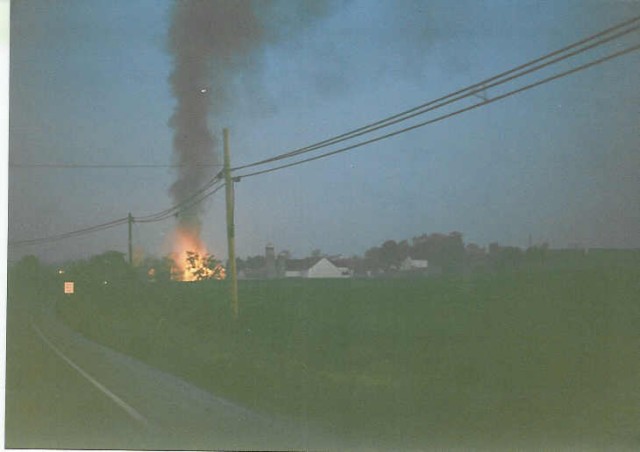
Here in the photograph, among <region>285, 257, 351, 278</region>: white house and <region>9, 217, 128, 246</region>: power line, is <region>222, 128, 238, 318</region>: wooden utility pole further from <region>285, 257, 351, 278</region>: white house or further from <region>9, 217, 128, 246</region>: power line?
<region>9, 217, 128, 246</region>: power line

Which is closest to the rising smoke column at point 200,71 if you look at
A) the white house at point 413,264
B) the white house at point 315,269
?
the white house at point 315,269

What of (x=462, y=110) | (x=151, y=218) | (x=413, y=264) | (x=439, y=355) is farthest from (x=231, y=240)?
(x=462, y=110)

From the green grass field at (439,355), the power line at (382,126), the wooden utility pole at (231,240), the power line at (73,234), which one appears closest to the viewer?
the green grass field at (439,355)

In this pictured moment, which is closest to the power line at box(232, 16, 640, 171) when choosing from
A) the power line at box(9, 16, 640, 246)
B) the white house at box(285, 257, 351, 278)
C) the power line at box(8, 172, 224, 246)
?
the power line at box(9, 16, 640, 246)

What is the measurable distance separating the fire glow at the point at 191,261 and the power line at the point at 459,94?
2.89 feet

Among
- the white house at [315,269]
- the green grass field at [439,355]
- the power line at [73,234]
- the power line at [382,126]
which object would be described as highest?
the power line at [382,126]

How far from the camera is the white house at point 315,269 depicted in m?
9.15

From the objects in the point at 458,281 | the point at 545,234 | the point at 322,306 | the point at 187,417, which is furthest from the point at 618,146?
the point at 187,417

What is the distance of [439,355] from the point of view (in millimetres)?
8898

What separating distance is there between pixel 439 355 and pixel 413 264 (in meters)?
0.92

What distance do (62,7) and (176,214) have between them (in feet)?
8.05

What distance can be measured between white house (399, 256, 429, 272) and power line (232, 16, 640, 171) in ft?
4.49

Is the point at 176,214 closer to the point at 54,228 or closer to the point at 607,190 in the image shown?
the point at 54,228

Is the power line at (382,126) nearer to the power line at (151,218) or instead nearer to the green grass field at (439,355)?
the power line at (151,218)
